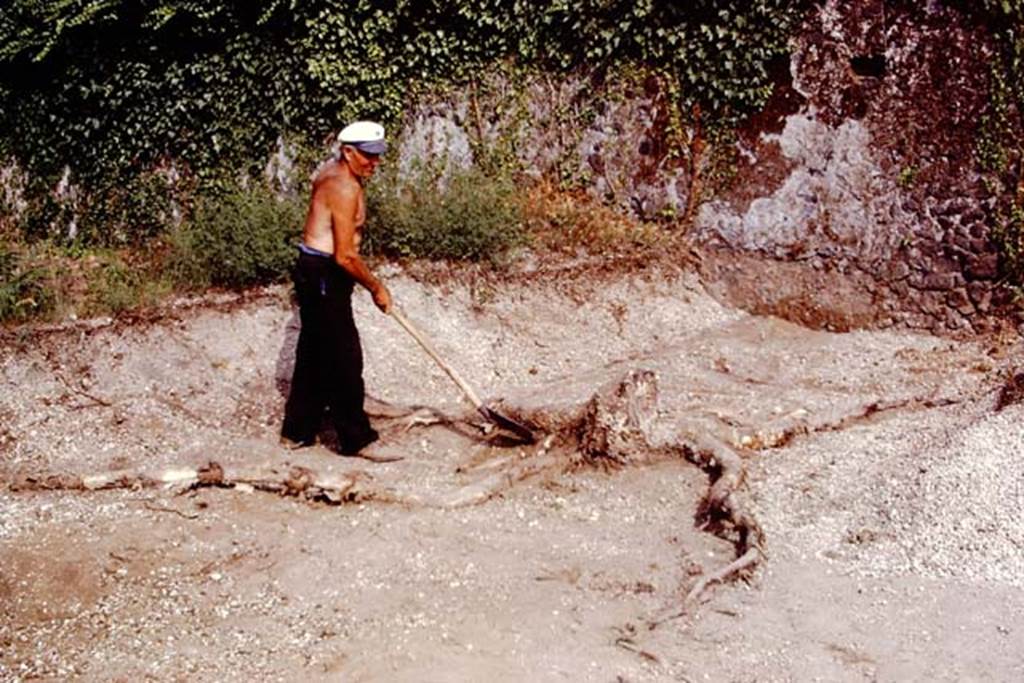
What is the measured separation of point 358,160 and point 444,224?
2720mm

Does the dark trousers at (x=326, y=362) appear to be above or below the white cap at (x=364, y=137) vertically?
below

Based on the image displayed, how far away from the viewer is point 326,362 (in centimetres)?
823

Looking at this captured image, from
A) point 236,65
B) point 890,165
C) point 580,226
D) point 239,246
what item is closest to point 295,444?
point 239,246

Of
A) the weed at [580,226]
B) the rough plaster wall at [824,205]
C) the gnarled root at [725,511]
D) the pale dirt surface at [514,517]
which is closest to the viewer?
the pale dirt surface at [514,517]

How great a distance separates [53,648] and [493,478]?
281 centimetres

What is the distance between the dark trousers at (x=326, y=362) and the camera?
802 cm

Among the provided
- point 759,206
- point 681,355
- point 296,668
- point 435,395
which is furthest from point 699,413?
point 296,668

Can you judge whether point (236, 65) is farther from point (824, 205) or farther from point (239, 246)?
point (824, 205)

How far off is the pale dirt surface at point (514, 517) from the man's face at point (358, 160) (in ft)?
6.30

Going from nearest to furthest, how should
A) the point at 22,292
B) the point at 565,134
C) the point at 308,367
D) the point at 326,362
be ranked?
1. the point at 326,362
2. the point at 308,367
3. the point at 22,292
4. the point at 565,134

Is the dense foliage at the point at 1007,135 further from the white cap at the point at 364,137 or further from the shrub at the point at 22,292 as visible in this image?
the shrub at the point at 22,292

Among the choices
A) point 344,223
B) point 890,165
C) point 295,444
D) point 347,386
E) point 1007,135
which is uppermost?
point 1007,135

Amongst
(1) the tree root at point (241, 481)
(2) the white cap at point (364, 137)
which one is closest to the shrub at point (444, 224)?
(2) the white cap at point (364, 137)

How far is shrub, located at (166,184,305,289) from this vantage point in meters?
10.2
